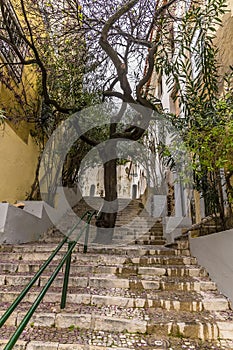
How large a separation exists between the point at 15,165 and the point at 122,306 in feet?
12.8

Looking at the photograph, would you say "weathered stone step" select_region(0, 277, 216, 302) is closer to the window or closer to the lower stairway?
the lower stairway

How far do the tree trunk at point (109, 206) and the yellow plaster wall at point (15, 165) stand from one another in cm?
196

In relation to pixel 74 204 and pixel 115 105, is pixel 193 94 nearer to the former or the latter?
pixel 115 105

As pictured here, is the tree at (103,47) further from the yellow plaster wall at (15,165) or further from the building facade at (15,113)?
the yellow plaster wall at (15,165)

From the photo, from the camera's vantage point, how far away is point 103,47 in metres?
4.23

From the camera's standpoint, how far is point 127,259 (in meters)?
3.16

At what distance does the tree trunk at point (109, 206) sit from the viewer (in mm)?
4621

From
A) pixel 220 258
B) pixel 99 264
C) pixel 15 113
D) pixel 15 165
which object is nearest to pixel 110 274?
pixel 99 264

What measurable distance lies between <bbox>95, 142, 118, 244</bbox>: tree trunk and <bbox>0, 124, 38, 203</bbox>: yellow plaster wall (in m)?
1.96

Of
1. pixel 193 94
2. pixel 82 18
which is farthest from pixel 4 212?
pixel 82 18

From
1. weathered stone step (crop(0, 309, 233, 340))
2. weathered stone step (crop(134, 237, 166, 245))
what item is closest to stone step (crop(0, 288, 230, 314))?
weathered stone step (crop(0, 309, 233, 340))

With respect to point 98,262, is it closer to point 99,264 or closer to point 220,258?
point 99,264

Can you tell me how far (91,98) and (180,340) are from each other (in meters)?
5.43

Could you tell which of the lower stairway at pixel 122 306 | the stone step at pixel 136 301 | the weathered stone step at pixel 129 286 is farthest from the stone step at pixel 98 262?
the stone step at pixel 136 301
